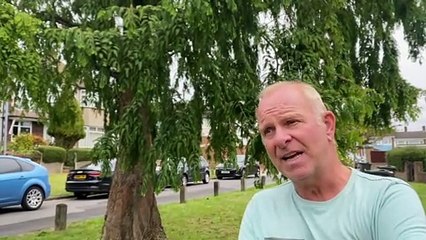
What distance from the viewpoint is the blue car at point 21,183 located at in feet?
38.9

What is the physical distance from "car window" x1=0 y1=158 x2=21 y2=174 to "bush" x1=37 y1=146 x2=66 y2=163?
15.6 metres

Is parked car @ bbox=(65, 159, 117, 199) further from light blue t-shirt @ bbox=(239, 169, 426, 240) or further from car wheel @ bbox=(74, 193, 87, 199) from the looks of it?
light blue t-shirt @ bbox=(239, 169, 426, 240)

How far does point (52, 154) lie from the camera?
27688mm

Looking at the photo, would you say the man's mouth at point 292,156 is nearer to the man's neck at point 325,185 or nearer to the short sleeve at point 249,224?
the man's neck at point 325,185

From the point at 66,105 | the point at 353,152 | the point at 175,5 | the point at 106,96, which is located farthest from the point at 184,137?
the point at 66,105

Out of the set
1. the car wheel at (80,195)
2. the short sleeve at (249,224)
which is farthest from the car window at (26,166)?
the short sleeve at (249,224)

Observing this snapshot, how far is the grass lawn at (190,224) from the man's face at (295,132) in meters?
7.00

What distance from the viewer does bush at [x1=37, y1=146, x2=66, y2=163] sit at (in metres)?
27.3

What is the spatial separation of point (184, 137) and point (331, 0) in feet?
6.50

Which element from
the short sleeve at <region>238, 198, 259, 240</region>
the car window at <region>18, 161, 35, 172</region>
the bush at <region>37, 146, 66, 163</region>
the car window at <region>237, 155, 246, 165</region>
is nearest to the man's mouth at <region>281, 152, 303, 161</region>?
the short sleeve at <region>238, 198, 259, 240</region>

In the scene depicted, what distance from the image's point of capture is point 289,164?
1.55 metres

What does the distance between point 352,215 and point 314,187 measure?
15cm

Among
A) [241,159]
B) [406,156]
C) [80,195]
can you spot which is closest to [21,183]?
[80,195]

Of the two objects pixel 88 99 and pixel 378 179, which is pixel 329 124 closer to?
pixel 378 179
